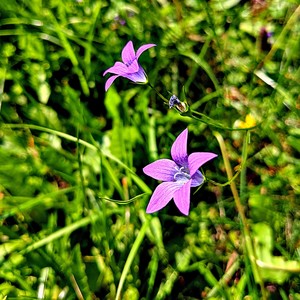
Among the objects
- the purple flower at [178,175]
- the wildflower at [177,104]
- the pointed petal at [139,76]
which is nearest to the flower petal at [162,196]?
the purple flower at [178,175]

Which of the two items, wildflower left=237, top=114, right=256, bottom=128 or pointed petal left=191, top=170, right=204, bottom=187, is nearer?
pointed petal left=191, top=170, right=204, bottom=187

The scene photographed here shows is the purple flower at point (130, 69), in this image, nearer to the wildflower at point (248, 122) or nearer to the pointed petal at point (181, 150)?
the pointed petal at point (181, 150)

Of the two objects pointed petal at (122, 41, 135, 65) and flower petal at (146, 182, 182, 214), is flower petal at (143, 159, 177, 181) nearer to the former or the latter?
flower petal at (146, 182, 182, 214)

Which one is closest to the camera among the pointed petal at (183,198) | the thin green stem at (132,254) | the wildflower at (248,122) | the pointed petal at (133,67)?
the pointed petal at (183,198)

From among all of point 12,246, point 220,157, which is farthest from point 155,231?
point 12,246

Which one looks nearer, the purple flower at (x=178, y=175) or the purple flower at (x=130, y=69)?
the purple flower at (x=178, y=175)

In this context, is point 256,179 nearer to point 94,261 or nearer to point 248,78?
point 248,78

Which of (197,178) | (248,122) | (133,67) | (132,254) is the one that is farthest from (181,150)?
(248,122)

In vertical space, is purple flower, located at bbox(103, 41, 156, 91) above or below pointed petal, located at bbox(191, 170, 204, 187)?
above

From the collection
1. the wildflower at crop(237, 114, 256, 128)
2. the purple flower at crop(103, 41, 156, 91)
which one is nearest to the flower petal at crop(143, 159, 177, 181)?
the purple flower at crop(103, 41, 156, 91)
